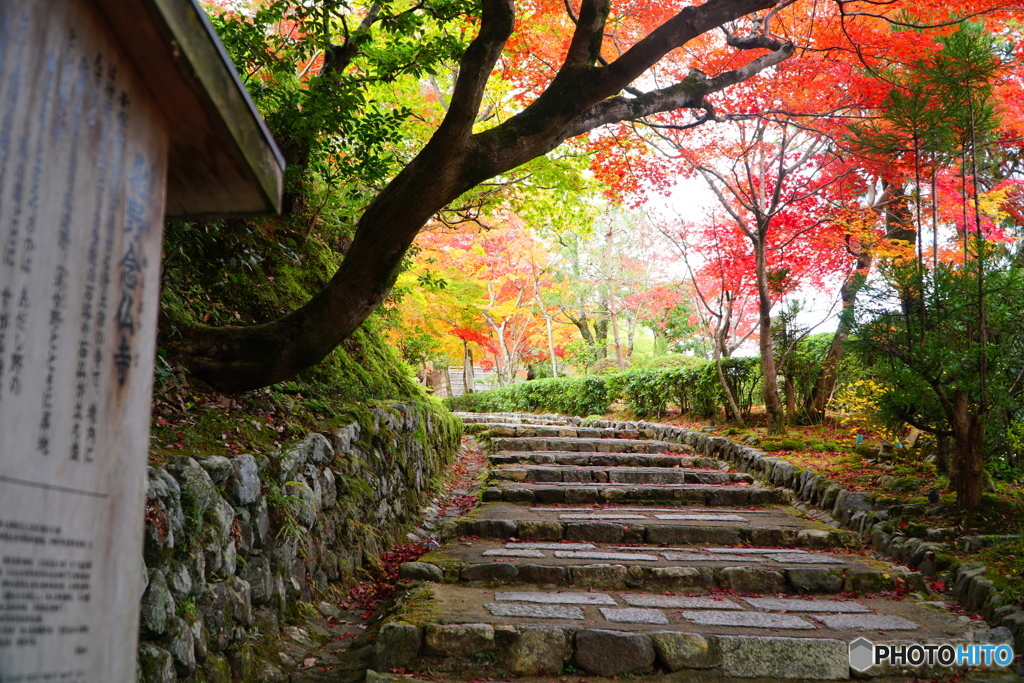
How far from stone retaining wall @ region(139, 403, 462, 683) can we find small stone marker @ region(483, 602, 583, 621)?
134 cm

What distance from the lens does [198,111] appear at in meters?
1.61

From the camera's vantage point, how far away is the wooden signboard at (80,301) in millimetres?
1198

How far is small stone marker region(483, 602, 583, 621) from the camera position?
436cm

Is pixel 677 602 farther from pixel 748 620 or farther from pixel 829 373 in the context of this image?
pixel 829 373

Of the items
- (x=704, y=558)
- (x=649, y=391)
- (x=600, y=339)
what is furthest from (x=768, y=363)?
(x=600, y=339)

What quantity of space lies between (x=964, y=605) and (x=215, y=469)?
5.49 metres

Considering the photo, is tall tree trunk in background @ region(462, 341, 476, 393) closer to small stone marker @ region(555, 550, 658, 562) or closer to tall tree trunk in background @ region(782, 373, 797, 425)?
tall tree trunk in background @ region(782, 373, 797, 425)

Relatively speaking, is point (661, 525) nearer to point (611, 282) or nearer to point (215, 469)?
point (215, 469)

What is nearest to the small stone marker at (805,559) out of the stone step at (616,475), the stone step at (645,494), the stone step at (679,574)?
the stone step at (679,574)

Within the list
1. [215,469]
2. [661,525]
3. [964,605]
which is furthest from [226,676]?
[964,605]

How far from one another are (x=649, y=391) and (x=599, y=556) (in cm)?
944

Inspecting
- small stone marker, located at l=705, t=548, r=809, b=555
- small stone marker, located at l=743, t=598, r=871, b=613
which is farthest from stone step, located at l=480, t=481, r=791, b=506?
small stone marker, located at l=743, t=598, r=871, b=613

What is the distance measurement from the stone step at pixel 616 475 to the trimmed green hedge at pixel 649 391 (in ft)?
10.8

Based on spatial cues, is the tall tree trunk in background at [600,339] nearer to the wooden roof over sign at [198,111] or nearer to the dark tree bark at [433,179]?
the dark tree bark at [433,179]
